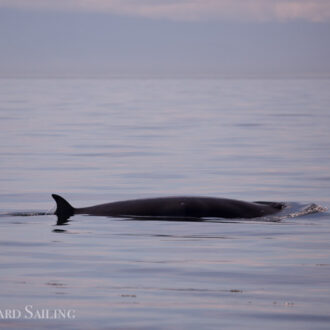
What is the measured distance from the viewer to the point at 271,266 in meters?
11.3

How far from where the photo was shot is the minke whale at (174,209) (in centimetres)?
1501

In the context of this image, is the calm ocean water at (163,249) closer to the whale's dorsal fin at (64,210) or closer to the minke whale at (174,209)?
the whale's dorsal fin at (64,210)

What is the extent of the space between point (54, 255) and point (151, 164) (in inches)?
537

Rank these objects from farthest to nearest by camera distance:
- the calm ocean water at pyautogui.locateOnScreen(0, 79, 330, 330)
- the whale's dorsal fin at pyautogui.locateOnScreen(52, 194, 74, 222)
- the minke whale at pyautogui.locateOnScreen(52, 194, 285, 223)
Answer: the whale's dorsal fin at pyautogui.locateOnScreen(52, 194, 74, 222), the minke whale at pyautogui.locateOnScreen(52, 194, 285, 223), the calm ocean water at pyautogui.locateOnScreen(0, 79, 330, 330)

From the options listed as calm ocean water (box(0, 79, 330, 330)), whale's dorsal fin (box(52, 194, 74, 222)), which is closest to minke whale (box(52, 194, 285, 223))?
whale's dorsal fin (box(52, 194, 74, 222))

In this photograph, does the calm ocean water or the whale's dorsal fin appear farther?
the whale's dorsal fin

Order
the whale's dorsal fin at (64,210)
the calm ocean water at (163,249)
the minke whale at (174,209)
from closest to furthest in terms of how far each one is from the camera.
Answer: the calm ocean water at (163,249), the minke whale at (174,209), the whale's dorsal fin at (64,210)

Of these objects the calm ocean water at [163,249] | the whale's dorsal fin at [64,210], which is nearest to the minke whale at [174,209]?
the whale's dorsal fin at [64,210]

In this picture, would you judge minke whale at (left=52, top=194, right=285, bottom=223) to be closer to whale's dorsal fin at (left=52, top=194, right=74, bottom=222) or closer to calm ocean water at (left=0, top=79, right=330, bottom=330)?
whale's dorsal fin at (left=52, top=194, right=74, bottom=222)


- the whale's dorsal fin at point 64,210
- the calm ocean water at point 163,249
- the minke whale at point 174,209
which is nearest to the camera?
the calm ocean water at point 163,249

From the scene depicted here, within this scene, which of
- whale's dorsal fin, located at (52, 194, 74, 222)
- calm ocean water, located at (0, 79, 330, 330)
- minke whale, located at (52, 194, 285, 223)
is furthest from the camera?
whale's dorsal fin, located at (52, 194, 74, 222)

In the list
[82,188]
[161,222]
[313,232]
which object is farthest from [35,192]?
[313,232]

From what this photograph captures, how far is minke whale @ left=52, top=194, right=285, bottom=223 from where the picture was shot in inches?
591

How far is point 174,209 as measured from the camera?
15.1 m
